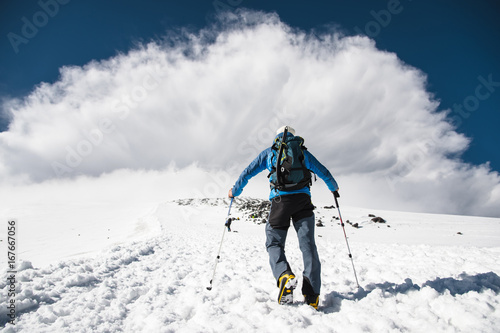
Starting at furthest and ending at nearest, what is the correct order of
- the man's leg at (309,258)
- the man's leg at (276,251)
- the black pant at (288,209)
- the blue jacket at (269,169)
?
the blue jacket at (269,169) → the black pant at (288,209) → the man's leg at (276,251) → the man's leg at (309,258)

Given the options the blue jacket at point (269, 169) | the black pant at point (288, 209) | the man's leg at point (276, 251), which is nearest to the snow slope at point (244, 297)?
the man's leg at point (276, 251)

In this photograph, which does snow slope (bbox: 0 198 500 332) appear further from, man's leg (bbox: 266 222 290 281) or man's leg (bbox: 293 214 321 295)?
man's leg (bbox: 266 222 290 281)

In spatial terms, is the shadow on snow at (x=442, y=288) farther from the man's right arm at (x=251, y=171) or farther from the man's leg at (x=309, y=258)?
the man's right arm at (x=251, y=171)

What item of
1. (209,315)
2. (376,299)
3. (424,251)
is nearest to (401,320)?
(376,299)

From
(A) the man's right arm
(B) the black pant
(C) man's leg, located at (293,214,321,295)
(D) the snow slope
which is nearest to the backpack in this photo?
(B) the black pant

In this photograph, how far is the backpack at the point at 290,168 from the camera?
12.5 feet

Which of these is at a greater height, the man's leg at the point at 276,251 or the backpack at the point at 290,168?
the backpack at the point at 290,168

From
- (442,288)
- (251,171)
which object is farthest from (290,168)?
(442,288)

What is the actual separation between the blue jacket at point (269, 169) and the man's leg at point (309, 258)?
0.57m

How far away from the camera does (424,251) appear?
689cm

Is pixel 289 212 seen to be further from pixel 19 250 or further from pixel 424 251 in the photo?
pixel 19 250

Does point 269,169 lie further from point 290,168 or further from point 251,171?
point 290,168

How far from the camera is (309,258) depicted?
3.54m

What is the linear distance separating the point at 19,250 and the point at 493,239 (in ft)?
62.7
